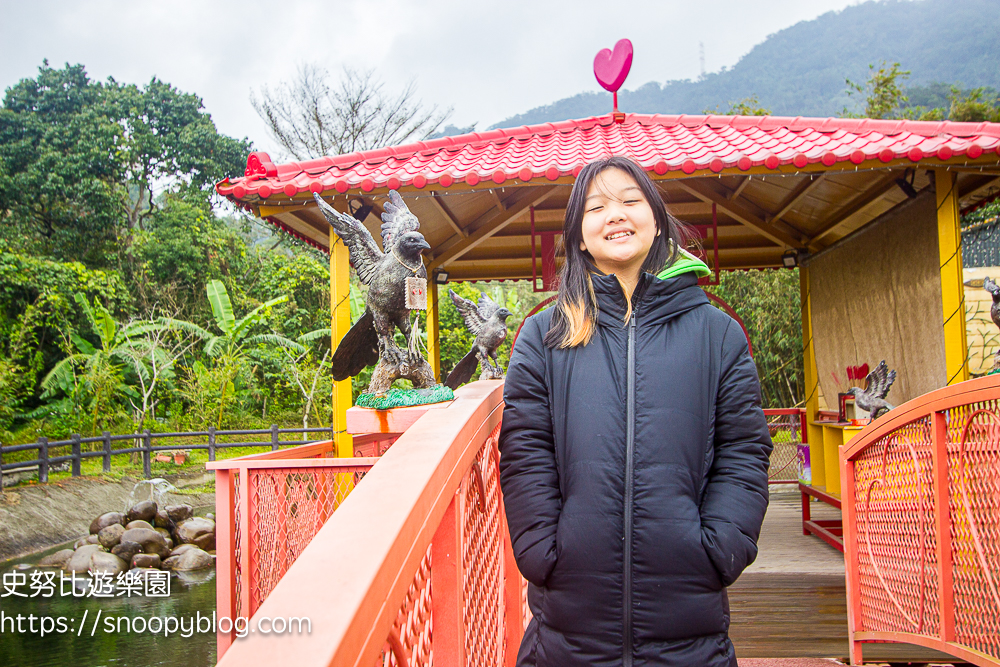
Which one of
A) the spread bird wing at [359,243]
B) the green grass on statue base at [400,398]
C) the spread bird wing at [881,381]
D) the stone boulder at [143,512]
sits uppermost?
the spread bird wing at [359,243]

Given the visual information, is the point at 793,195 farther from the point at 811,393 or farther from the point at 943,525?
the point at 943,525

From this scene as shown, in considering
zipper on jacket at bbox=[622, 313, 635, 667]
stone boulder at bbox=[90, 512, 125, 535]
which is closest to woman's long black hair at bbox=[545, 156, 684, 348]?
zipper on jacket at bbox=[622, 313, 635, 667]

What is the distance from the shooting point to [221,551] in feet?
→ 11.9

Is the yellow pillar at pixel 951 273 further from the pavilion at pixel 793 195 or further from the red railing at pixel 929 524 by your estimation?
the red railing at pixel 929 524

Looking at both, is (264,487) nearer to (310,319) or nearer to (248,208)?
(248,208)

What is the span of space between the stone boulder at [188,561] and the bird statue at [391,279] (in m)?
5.66

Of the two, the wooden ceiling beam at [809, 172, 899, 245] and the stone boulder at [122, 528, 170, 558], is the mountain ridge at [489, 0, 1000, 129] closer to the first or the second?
the wooden ceiling beam at [809, 172, 899, 245]

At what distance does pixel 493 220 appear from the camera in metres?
6.38

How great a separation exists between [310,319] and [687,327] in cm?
1552

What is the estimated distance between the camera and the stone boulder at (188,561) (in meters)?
7.75

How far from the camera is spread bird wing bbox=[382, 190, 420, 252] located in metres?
3.51

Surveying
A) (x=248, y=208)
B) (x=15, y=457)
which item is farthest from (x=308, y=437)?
(x=248, y=208)

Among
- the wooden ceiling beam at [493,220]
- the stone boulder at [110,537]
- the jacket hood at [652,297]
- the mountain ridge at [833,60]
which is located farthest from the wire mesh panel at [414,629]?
the mountain ridge at [833,60]

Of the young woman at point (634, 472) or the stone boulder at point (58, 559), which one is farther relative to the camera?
the stone boulder at point (58, 559)
